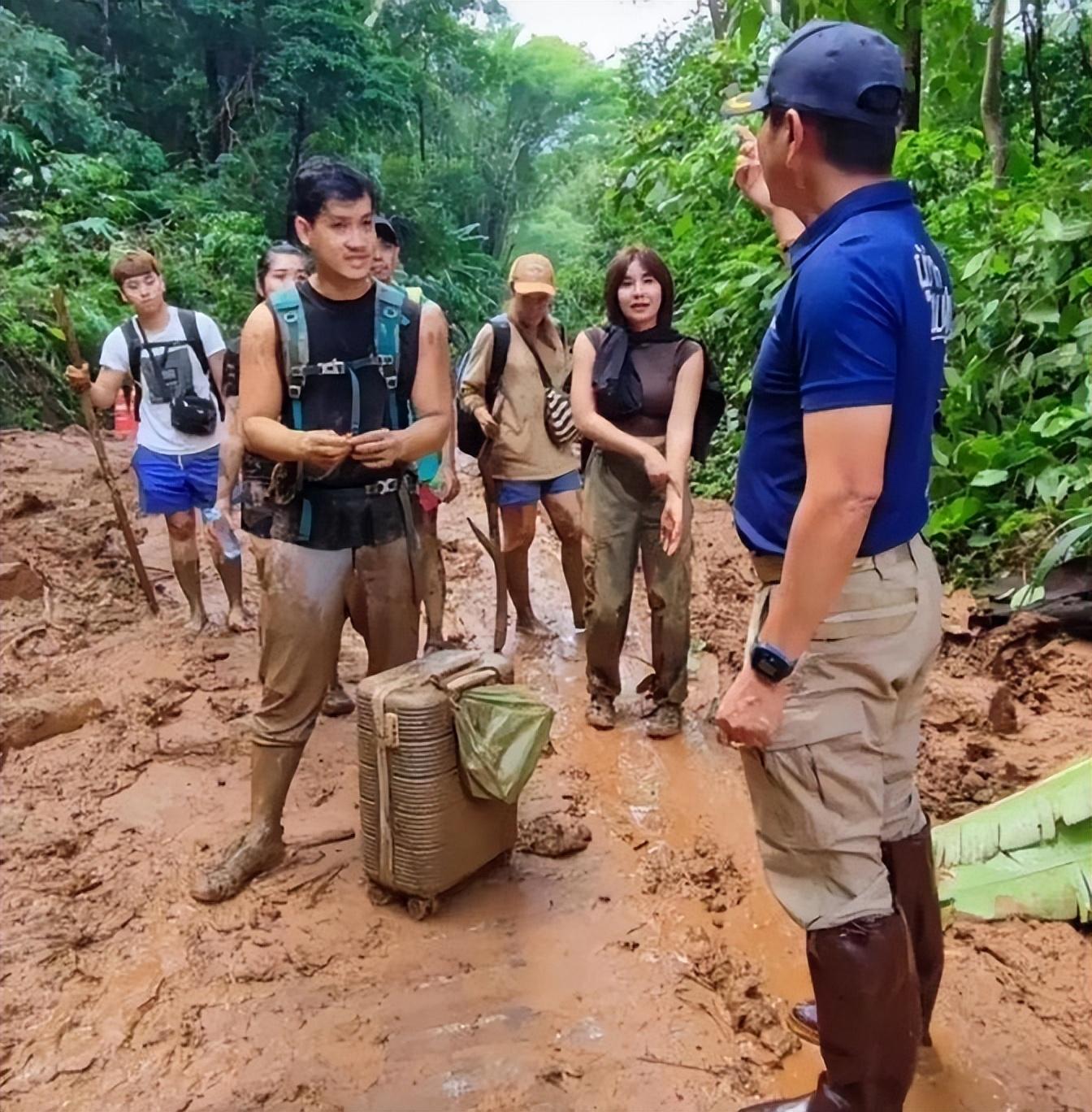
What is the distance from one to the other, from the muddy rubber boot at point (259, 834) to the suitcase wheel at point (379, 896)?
0.35m

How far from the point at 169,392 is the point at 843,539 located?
4141 mm

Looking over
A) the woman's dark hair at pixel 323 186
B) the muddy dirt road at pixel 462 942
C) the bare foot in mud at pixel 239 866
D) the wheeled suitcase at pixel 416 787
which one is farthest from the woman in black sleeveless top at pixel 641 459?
the bare foot in mud at pixel 239 866

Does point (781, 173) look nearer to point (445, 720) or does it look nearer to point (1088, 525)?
point (445, 720)

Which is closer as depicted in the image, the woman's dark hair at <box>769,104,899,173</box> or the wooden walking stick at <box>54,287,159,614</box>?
the woman's dark hair at <box>769,104,899,173</box>

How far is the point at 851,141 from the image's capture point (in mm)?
1768

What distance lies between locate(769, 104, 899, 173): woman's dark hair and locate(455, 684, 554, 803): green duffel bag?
176 cm

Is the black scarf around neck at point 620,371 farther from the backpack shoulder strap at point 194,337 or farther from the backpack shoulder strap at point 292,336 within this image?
the backpack shoulder strap at point 194,337

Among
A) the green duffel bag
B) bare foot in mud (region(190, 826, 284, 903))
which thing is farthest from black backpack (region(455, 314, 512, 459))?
bare foot in mud (region(190, 826, 284, 903))

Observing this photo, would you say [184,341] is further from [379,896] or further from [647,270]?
[379,896]

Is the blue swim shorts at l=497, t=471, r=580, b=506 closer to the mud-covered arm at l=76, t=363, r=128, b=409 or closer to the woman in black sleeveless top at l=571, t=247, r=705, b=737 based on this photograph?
the woman in black sleeveless top at l=571, t=247, r=705, b=737

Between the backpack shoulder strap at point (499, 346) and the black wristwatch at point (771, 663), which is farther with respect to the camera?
the backpack shoulder strap at point (499, 346)

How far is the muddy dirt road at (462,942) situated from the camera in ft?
7.79

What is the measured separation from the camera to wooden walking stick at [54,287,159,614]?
502 cm

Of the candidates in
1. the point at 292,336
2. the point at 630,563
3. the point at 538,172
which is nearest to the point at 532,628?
the point at 630,563
